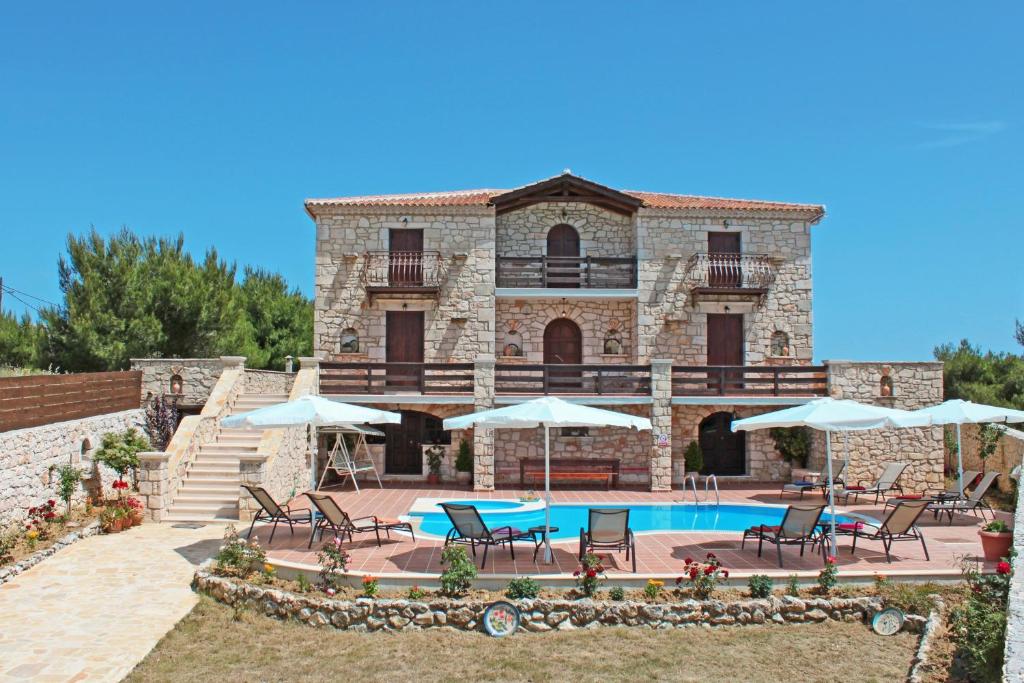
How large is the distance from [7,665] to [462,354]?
13.2 m

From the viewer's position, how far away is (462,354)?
63.4 feet

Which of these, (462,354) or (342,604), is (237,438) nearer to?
(462,354)

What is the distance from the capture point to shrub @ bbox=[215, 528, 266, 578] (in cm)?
931

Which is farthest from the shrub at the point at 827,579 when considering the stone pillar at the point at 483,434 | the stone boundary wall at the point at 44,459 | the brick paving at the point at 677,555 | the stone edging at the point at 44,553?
the stone boundary wall at the point at 44,459

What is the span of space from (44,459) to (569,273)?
12733mm

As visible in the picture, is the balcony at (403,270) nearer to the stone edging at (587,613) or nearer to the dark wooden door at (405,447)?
the dark wooden door at (405,447)

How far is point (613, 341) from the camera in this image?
20.2m

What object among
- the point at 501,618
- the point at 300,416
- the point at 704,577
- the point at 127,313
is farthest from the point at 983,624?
the point at 127,313

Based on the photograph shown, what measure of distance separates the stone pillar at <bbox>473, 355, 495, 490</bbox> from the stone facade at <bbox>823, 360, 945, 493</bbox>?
8.11m

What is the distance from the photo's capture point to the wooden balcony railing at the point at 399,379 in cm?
1762

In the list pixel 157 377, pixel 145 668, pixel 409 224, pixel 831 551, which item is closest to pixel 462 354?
pixel 409 224

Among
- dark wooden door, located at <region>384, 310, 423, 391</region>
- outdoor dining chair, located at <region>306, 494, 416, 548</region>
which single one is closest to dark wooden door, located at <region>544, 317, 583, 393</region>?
dark wooden door, located at <region>384, 310, 423, 391</region>

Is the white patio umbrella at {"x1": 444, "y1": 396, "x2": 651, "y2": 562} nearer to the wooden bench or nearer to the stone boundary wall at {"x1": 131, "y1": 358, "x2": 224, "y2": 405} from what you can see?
the wooden bench

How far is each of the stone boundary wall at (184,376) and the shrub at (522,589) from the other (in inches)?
450
